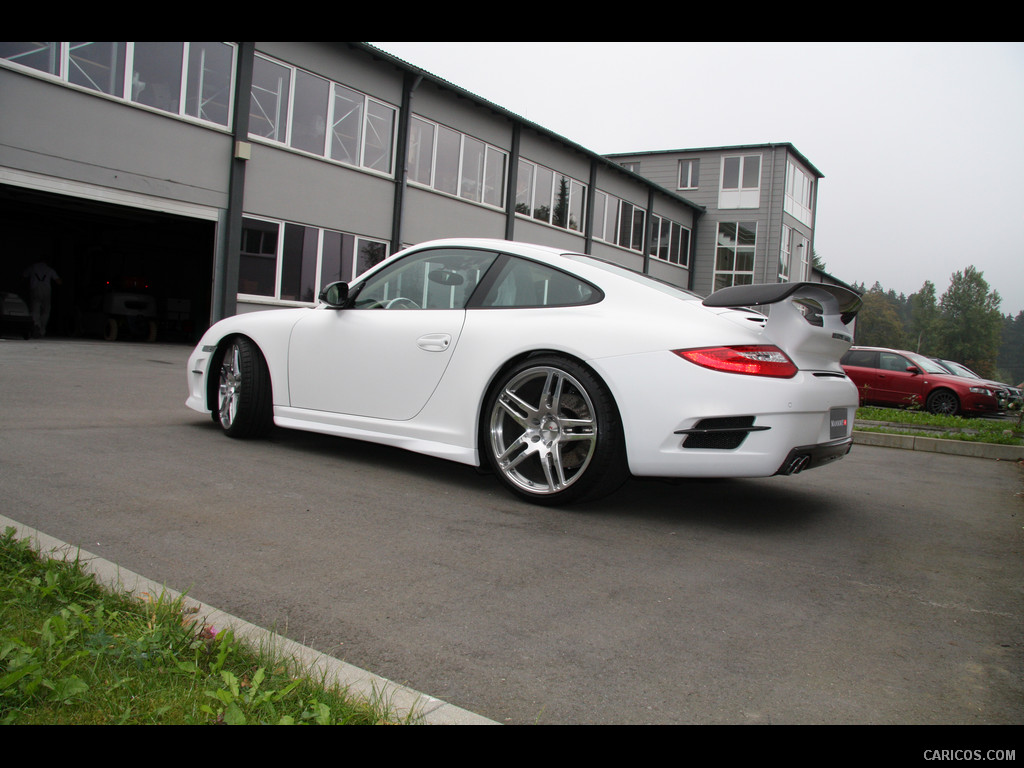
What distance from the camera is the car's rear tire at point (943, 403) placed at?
58.6 ft

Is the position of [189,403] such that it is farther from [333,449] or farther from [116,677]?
[116,677]

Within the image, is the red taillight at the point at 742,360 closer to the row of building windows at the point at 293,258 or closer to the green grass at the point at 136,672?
the green grass at the point at 136,672

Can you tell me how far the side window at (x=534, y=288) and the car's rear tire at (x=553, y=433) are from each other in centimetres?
38

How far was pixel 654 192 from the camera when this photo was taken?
3206 cm

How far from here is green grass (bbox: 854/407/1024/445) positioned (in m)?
9.23

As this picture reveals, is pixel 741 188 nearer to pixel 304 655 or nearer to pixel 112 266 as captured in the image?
pixel 112 266

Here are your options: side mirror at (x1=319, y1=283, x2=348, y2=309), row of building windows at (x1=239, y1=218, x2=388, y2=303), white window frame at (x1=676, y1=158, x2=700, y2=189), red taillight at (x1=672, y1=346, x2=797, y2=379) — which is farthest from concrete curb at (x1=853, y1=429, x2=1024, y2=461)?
white window frame at (x1=676, y1=158, x2=700, y2=189)

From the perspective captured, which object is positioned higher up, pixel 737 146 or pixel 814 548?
pixel 737 146

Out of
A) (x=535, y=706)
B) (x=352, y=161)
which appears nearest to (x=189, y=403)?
(x=535, y=706)

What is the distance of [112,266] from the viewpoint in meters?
22.8

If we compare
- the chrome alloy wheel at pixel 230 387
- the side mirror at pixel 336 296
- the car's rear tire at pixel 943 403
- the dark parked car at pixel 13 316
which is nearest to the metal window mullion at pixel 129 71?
the dark parked car at pixel 13 316
